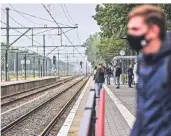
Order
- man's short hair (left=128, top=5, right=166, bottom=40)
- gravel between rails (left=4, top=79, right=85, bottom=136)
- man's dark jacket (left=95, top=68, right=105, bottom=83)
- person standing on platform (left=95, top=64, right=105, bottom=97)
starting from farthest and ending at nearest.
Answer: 1. man's dark jacket (left=95, top=68, right=105, bottom=83)
2. person standing on platform (left=95, top=64, right=105, bottom=97)
3. gravel between rails (left=4, top=79, right=85, bottom=136)
4. man's short hair (left=128, top=5, right=166, bottom=40)

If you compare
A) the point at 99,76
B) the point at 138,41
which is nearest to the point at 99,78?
the point at 99,76

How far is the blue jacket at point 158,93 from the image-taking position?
2.15m

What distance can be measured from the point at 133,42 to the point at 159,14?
19 centimetres

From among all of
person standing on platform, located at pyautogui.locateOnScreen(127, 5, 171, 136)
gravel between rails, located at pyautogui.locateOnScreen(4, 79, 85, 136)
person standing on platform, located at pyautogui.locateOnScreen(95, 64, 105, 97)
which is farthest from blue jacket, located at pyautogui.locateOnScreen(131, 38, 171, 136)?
person standing on platform, located at pyautogui.locateOnScreen(95, 64, 105, 97)

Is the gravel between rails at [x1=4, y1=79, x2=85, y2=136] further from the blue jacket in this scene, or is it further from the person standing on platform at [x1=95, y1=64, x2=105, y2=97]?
the blue jacket

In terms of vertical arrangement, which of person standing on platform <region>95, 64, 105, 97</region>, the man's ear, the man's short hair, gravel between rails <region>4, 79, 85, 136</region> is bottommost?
gravel between rails <region>4, 79, 85, 136</region>

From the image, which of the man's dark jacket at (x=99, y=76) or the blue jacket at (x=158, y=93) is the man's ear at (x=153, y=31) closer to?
the blue jacket at (x=158, y=93)

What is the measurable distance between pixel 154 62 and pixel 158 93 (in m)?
0.16

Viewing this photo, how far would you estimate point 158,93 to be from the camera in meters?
2.17

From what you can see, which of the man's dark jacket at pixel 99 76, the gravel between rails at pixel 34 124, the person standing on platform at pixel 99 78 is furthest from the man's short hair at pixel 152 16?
the man's dark jacket at pixel 99 76

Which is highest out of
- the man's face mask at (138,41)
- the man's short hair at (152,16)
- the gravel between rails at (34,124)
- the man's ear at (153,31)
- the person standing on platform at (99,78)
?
the man's short hair at (152,16)

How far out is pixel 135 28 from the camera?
2193 mm

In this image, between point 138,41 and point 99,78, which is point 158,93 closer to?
point 138,41

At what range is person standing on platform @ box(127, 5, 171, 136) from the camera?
7.06ft
